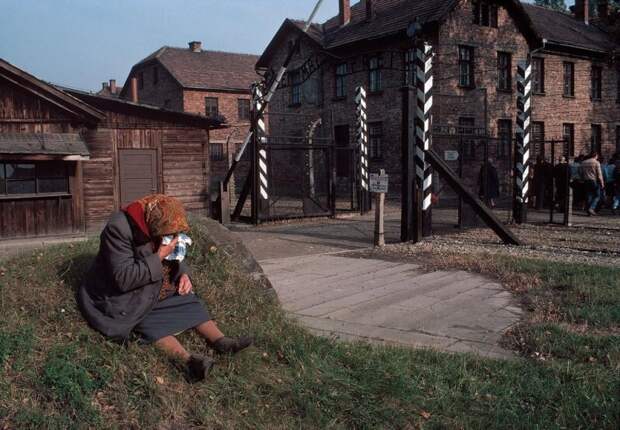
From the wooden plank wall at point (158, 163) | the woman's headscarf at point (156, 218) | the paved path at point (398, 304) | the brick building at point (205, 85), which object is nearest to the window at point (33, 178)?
the wooden plank wall at point (158, 163)

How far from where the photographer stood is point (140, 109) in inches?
757

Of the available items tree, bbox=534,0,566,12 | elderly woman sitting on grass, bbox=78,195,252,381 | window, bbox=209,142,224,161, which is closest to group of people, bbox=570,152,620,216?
elderly woman sitting on grass, bbox=78,195,252,381

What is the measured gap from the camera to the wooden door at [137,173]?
1936 cm

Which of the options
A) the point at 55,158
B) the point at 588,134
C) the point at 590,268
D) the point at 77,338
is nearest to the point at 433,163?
the point at 590,268

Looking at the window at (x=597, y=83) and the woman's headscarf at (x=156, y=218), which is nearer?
the woman's headscarf at (x=156, y=218)

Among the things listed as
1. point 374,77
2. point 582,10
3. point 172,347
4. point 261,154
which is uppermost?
point 582,10

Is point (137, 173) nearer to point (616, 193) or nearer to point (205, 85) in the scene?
point (616, 193)

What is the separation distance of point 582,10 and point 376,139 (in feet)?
59.8

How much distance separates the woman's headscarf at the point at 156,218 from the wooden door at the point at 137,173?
15377 millimetres

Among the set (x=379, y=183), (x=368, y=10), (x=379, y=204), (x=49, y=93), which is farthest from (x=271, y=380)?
(x=368, y=10)

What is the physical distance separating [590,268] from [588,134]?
28821 mm

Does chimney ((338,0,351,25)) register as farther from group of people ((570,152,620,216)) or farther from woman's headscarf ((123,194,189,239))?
woman's headscarf ((123,194,189,239))

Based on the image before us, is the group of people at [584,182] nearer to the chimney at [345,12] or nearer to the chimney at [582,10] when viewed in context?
the chimney at [345,12]

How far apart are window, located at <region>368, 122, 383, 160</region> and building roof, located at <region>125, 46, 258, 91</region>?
16.0m
